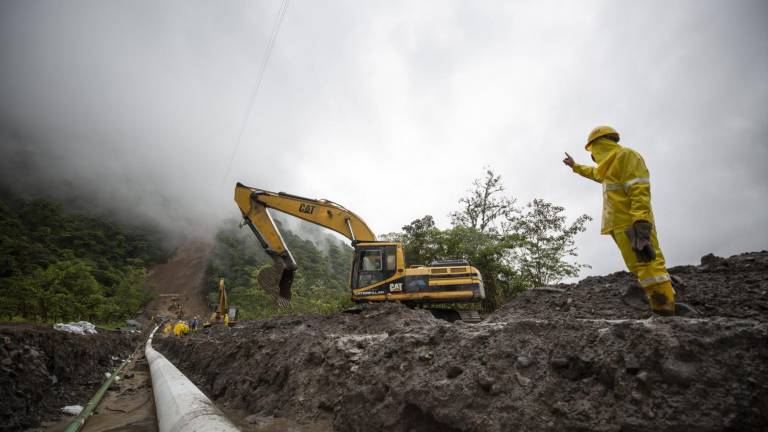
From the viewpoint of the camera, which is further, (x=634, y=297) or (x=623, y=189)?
(x=634, y=297)

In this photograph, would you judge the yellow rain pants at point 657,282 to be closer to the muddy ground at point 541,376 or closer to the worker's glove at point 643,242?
the worker's glove at point 643,242

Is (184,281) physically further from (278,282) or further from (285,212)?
(278,282)

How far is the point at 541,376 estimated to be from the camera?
1.94m

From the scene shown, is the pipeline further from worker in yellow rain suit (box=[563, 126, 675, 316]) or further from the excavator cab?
the excavator cab

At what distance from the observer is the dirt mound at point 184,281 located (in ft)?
203

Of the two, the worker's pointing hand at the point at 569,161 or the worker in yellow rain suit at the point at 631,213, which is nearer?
the worker in yellow rain suit at the point at 631,213

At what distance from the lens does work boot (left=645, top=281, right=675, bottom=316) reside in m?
3.24

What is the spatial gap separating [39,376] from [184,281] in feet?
268

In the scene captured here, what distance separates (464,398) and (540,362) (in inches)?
20.4

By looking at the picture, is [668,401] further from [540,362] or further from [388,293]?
[388,293]

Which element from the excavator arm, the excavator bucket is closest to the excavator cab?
the excavator arm

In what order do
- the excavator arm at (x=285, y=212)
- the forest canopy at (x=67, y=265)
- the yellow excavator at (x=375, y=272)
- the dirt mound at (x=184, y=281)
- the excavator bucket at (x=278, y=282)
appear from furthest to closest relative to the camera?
the dirt mound at (x=184, y=281)
the forest canopy at (x=67, y=265)
the excavator arm at (x=285, y=212)
the excavator bucket at (x=278, y=282)
the yellow excavator at (x=375, y=272)

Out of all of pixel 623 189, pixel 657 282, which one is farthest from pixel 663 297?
pixel 623 189

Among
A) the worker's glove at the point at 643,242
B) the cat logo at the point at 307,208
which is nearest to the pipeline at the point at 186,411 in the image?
the worker's glove at the point at 643,242
